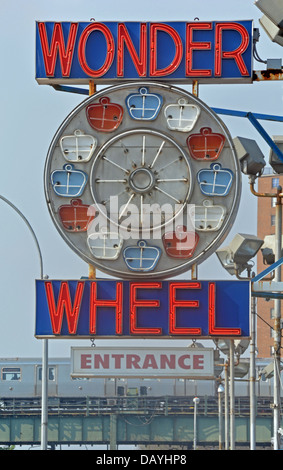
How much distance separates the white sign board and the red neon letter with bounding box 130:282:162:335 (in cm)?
64

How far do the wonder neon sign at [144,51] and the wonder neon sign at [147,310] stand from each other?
6.07m

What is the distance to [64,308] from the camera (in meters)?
32.7

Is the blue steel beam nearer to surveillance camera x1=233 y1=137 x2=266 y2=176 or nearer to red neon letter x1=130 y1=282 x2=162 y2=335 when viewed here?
surveillance camera x1=233 y1=137 x2=266 y2=176

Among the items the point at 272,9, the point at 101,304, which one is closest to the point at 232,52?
the point at 272,9

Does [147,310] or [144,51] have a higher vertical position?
[144,51]

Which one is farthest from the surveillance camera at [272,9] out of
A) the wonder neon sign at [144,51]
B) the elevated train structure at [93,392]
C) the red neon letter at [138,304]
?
the elevated train structure at [93,392]

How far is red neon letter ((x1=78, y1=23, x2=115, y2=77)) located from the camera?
110ft

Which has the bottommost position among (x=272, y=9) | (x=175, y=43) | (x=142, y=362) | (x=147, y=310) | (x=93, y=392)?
(x=93, y=392)

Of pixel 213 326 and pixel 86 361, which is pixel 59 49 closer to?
pixel 86 361

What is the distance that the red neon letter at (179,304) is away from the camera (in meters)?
32.2

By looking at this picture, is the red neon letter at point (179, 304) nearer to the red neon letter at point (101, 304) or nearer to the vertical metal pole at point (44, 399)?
the red neon letter at point (101, 304)

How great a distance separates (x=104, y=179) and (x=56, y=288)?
3.42m

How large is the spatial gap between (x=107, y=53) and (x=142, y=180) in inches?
153

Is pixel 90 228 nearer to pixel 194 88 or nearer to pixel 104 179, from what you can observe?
pixel 104 179
